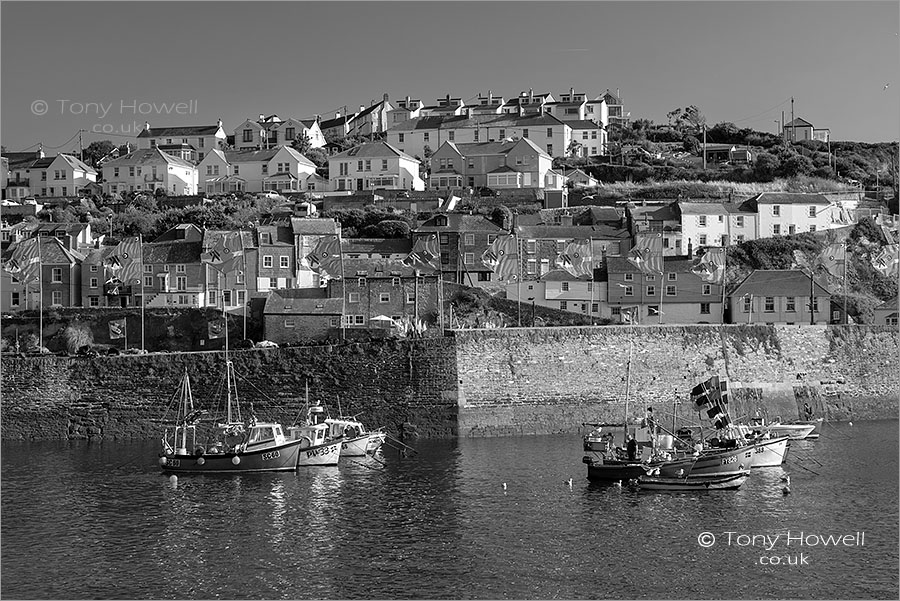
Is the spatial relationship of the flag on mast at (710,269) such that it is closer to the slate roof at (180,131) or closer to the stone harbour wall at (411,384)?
the stone harbour wall at (411,384)

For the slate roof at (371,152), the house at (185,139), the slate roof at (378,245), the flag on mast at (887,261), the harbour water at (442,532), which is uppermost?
the house at (185,139)

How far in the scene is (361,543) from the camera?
2808cm

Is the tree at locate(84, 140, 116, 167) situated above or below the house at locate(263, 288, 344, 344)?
above

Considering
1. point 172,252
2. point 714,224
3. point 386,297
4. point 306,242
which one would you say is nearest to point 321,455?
point 386,297

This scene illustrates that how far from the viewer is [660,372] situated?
47875mm

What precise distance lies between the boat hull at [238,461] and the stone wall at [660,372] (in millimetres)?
8547

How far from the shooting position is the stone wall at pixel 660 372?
151ft

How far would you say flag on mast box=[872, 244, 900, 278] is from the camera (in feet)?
214

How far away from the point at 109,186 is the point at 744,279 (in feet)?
173

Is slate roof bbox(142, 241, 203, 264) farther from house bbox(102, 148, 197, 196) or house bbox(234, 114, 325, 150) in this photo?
house bbox(234, 114, 325, 150)

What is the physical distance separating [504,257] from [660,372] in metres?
14.1

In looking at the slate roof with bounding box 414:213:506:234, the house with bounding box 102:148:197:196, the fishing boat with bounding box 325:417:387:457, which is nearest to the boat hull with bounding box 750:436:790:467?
the fishing boat with bounding box 325:417:387:457

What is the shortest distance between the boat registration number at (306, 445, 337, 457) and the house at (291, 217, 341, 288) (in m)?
21.1

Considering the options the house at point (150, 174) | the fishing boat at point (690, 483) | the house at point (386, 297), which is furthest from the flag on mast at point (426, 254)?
the house at point (150, 174)
